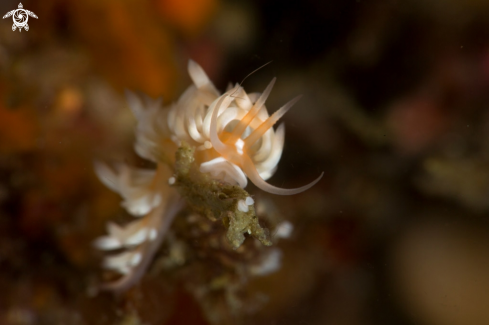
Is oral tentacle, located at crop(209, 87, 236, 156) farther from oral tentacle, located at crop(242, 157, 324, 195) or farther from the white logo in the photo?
the white logo

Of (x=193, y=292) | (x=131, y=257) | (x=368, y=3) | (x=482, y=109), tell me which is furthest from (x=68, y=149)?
(x=482, y=109)

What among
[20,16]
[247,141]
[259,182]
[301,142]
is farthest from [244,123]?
[20,16]

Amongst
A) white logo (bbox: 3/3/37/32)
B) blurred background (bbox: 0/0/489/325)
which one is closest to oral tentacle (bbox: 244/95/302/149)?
blurred background (bbox: 0/0/489/325)

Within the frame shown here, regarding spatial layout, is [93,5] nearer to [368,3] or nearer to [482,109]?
[368,3]

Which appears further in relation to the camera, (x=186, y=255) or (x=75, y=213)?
(x=75, y=213)

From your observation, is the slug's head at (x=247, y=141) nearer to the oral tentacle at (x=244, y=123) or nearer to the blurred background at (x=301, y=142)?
the oral tentacle at (x=244, y=123)
